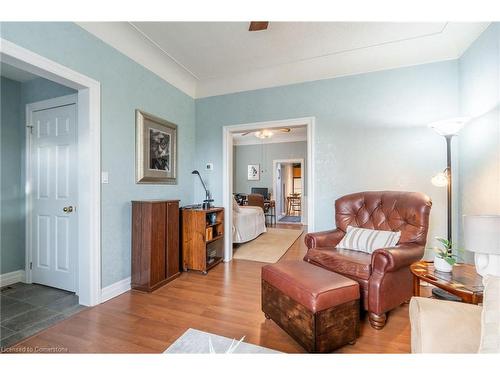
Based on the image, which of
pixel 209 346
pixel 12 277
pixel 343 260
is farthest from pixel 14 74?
pixel 343 260

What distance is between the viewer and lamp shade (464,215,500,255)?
3.86ft

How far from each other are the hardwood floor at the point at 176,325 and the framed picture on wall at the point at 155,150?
4.32 feet

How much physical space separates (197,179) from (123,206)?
1.39 meters

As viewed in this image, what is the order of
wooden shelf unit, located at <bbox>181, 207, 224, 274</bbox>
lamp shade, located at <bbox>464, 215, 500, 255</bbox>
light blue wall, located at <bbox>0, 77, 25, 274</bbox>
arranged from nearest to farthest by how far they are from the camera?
1. lamp shade, located at <bbox>464, 215, 500, 255</bbox>
2. light blue wall, located at <bbox>0, 77, 25, 274</bbox>
3. wooden shelf unit, located at <bbox>181, 207, 224, 274</bbox>

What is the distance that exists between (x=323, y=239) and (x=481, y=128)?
5.84 ft

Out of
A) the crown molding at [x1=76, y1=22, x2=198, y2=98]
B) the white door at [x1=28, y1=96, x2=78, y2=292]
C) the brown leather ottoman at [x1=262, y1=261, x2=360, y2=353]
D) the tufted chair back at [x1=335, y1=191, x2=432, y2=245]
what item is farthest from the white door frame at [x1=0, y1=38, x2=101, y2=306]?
the tufted chair back at [x1=335, y1=191, x2=432, y2=245]

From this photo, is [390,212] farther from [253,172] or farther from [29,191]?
[253,172]

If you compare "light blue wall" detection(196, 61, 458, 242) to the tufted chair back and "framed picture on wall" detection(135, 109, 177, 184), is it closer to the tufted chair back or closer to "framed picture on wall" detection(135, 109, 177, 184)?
the tufted chair back

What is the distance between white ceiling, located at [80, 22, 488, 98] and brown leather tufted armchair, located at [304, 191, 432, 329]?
168cm

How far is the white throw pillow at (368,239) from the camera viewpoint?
2.08 meters

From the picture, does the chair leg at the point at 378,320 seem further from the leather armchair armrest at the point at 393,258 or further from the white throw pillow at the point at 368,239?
the white throw pillow at the point at 368,239

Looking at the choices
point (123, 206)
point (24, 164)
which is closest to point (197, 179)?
point (123, 206)

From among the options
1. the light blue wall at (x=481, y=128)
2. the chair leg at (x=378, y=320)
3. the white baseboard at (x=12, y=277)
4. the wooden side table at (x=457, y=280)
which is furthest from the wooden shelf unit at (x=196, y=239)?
the light blue wall at (x=481, y=128)
